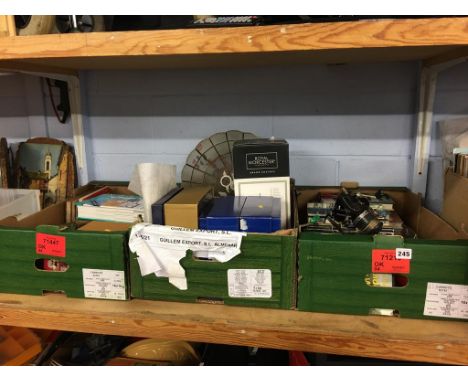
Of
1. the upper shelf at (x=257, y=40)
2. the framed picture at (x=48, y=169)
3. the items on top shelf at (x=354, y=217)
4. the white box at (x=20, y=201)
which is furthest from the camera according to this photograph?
the framed picture at (x=48, y=169)

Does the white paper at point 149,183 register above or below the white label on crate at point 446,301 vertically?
above

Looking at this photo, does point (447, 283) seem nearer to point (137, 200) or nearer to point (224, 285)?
point (224, 285)

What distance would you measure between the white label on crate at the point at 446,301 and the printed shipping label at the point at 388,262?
0.06 m

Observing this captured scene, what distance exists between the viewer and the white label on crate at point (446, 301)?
76 cm

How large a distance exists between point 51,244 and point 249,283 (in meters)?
0.46

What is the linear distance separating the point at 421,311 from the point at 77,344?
0.96 metres

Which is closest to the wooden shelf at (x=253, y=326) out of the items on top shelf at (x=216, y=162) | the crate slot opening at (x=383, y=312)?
the crate slot opening at (x=383, y=312)

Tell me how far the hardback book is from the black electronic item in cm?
Result: 50

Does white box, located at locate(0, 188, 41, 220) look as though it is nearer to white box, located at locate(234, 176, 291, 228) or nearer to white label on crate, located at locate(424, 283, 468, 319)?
white box, located at locate(234, 176, 291, 228)

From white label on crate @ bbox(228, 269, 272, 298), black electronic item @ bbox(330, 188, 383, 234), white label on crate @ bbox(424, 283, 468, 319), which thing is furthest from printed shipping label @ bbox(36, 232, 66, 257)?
white label on crate @ bbox(424, 283, 468, 319)

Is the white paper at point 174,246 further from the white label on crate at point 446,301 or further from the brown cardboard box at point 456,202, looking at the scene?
the brown cardboard box at point 456,202

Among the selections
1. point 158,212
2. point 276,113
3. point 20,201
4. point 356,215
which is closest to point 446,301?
point 356,215

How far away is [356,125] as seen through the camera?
1.24 m

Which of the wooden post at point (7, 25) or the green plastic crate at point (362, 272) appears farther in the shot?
the wooden post at point (7, 25)
